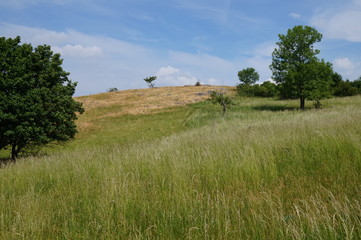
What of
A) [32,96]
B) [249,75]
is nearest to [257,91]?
[249,75]

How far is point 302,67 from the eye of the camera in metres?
29.8

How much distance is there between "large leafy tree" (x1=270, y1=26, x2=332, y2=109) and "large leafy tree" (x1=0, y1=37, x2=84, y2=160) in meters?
27.9

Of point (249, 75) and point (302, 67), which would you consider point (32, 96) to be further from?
point (249, 75)

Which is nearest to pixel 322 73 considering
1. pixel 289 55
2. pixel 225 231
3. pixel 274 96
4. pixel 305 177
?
pixel 289 55

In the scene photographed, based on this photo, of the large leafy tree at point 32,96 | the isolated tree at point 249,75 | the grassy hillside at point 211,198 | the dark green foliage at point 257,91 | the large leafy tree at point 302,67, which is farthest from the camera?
the isolated tree at point 249,75

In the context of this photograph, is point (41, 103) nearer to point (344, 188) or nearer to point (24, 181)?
point (24, 181)

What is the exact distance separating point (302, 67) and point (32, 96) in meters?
31.5

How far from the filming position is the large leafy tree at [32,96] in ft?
43.2

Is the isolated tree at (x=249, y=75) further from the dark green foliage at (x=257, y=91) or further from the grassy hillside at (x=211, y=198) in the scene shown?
the grassy hillside at (x=211, y=198)

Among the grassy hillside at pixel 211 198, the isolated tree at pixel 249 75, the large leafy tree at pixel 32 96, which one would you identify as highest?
the isolated tree at pixel 249 75

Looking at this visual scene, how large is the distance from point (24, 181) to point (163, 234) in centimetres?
467

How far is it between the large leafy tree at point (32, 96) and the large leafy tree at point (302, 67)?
2789 cm

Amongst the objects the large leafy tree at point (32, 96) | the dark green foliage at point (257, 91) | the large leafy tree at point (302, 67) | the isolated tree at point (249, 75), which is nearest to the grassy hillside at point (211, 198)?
the large leafy tree at point (32, 96)

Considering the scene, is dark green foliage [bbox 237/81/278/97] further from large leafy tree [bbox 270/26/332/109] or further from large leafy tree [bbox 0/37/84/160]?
large leafy tree [bbox 0/37/84/160]
